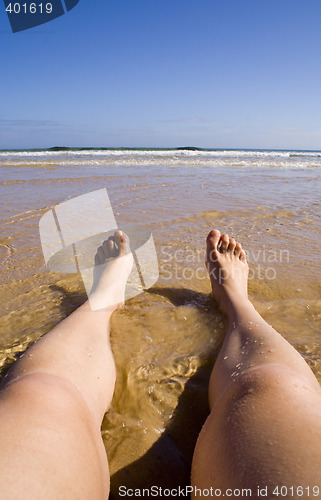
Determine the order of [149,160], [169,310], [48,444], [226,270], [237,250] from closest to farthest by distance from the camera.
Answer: [48,444]
[169,310]
[226,270]
[237,250]
[149,160]

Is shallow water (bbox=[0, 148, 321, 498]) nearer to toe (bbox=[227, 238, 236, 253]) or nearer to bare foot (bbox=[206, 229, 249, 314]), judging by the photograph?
bare foot (bbox=[206, 229, 249, 314])

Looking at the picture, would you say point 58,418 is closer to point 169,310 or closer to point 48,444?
point 48,444

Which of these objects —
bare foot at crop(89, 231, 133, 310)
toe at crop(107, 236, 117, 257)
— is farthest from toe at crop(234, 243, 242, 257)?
toe at crop(107, 236, 117, 257)

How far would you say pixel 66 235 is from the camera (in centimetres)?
285

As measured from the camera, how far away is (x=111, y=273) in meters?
1.96

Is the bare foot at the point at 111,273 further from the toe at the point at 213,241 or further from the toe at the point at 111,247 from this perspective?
the toe at the point at 213,241

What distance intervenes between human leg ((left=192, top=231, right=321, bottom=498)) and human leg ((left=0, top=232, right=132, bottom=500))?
0.86 ft

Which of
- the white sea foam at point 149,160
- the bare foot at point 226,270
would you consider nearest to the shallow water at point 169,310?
the bare foot at point 226,270

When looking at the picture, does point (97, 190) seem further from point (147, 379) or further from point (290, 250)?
point (147, 379)

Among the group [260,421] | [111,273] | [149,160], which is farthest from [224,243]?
[149,160]

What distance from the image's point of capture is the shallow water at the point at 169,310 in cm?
98

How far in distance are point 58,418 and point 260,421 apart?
0.47 m

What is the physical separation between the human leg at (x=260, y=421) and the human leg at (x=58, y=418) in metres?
0.26

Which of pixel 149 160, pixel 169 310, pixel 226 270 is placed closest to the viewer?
pixel 169 310
